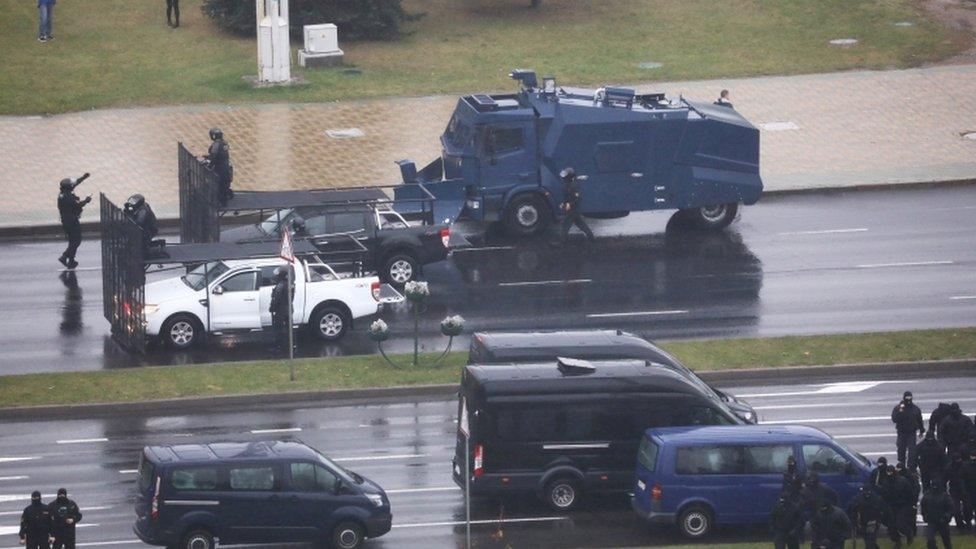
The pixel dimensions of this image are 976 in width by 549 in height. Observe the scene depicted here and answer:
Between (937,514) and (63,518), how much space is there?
34.8ft

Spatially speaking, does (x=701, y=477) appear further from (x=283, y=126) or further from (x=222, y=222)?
(x=283, y=126)

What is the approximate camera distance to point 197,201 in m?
36.8

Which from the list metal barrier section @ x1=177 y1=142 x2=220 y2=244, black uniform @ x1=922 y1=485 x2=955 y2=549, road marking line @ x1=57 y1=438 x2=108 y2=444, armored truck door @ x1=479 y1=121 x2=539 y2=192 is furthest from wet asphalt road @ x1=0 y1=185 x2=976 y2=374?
black uniform @ x1=922 y1=485 x2=955 y2=549

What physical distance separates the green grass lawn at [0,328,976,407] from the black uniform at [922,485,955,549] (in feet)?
27.7

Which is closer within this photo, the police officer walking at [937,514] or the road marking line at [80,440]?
the police officer walking at [937,514]

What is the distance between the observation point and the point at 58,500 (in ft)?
70.5

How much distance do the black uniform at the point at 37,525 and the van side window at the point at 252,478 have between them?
7.62ft

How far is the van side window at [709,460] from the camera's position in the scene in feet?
75.8

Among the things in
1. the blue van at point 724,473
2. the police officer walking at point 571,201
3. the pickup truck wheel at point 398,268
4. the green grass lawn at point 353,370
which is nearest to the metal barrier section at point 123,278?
the green grass lawn at point 353,370

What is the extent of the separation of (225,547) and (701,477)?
6.30 m

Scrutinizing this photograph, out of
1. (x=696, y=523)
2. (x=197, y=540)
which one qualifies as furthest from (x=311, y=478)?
(x=696, y=523)

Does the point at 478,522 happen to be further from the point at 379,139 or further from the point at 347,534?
the point at 379,139

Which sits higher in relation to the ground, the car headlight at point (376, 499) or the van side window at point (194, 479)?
the van side window at point (194, 479)

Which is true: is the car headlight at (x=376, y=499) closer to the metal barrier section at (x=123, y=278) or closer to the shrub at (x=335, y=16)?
the metal barrier section at (x=123, y=278)
